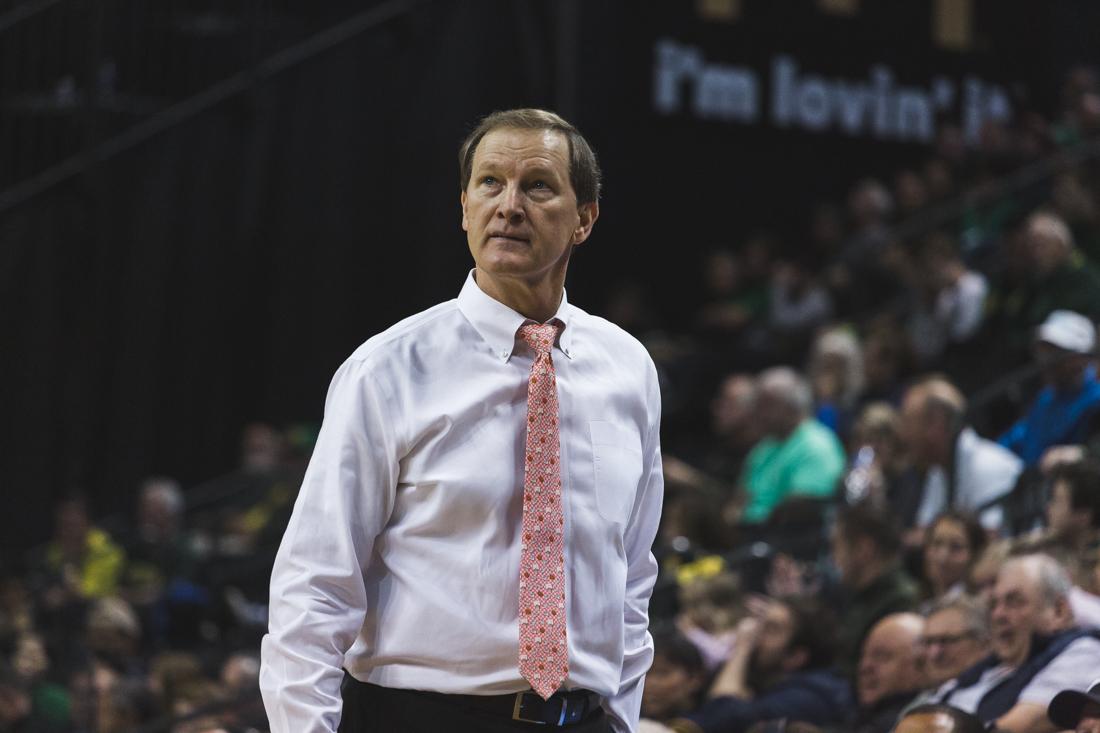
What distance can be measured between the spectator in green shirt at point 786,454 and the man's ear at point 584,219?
4966mm

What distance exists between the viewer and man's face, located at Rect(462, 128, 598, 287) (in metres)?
2.37

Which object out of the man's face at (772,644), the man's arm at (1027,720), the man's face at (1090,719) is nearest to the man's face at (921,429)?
the man's face at (772,644)

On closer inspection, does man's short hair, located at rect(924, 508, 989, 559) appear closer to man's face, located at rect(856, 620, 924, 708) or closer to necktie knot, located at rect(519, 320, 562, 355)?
man's face, located at rect(856, 620, 924, 708)

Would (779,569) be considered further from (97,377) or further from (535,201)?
(97,377)

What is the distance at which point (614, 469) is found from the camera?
2422 millimetres

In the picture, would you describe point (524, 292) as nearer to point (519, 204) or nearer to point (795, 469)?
point (519, 204)

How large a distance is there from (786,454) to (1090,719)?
13.6ft

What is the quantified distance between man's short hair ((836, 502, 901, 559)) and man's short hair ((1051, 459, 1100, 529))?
64cm

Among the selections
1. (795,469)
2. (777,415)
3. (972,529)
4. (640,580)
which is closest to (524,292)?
(640,580)

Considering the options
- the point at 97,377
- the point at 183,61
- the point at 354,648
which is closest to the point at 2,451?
the point at 97,377

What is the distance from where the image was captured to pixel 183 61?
974cm

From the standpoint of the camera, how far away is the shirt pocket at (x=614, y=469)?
2404mm

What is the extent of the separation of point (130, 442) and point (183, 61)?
2661mm

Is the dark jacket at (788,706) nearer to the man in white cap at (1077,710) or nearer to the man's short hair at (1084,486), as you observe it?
the man's short hair at (1084,486)
